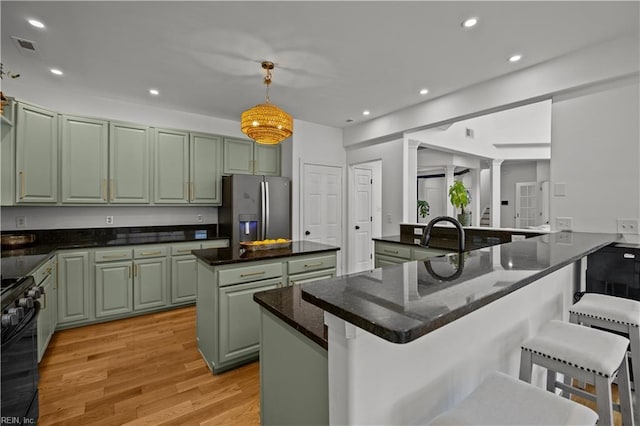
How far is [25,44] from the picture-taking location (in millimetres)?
2363

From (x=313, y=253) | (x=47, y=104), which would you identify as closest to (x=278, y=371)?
(x=313, y=253)

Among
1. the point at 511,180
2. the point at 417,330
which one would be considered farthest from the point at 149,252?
the point at 511,180

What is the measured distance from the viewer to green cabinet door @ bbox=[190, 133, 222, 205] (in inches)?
158

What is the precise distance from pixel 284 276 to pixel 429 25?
7.52 ft

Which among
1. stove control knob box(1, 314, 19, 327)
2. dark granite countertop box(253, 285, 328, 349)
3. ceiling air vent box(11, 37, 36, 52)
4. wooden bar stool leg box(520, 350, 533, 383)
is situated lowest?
wooden bar stool leg box(520, 350, 533, 383)

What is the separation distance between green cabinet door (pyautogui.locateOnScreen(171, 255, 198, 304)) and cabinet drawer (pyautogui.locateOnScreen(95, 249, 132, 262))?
1.59ft

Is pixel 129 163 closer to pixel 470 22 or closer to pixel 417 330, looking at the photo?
pixel 470 22

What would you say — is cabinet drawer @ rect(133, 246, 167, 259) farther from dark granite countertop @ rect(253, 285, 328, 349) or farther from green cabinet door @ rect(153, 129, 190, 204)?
dark granite countertop @ rect(253, 285, 328, 349)

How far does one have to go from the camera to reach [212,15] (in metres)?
2.03

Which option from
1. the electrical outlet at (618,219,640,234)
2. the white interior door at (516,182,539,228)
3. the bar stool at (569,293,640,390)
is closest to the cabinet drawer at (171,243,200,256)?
the bar stool at (569,293,640,390)

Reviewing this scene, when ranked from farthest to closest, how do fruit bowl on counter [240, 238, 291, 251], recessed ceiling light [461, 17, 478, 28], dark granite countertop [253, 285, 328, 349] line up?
fruit bowl on counter [240, 238, 291, 251], recessed ceiling light [461, 17, 478, 28], dark granite countertop [253, 285, 328, 349]

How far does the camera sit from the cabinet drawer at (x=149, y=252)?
340 centimetres

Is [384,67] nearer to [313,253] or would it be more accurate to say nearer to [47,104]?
[313,253]

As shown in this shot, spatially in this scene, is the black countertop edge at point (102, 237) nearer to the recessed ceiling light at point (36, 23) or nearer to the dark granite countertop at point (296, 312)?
the recessed ceiling light at point (36, 23)
